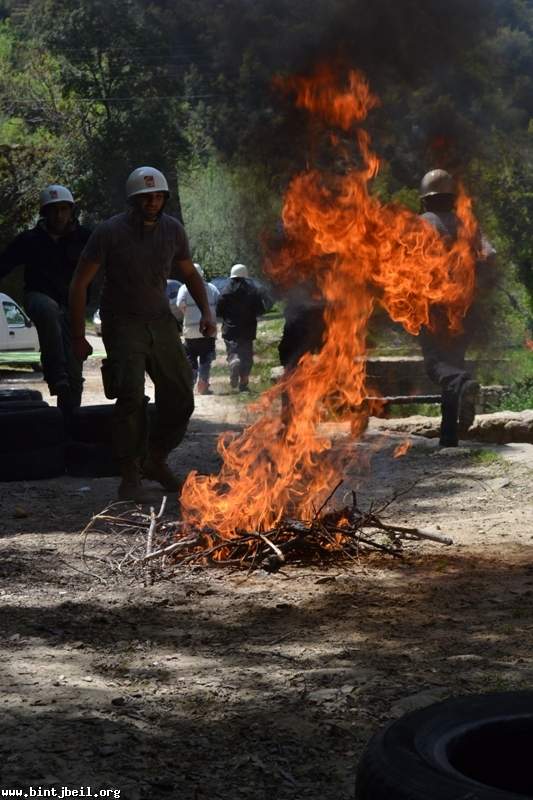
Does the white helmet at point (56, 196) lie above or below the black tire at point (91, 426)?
above

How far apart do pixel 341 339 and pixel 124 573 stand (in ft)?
8.15

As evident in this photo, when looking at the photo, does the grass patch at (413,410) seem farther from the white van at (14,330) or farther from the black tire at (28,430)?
the white van at (14,330)

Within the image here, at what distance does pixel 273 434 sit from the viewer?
24.4 feet

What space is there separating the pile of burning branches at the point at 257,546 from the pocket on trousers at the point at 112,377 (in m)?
1.55

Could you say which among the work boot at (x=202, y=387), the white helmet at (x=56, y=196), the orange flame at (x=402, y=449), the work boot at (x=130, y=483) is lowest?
the work boot at (x=202, y=387)

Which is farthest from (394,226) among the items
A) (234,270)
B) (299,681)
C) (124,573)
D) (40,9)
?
(40,9)

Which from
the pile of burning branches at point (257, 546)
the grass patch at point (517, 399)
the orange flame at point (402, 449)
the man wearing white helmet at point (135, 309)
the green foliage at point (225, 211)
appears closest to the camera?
the pile of burning branches at point (257, 546)

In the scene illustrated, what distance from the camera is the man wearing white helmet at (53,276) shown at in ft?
33.5

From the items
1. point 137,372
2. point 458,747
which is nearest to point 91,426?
point 137,372

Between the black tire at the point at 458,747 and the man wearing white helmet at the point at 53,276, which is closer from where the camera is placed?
the black tire at the point at 458,747

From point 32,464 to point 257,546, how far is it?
11.5 feet

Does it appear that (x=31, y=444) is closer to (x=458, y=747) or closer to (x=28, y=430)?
(x=28, y=430)

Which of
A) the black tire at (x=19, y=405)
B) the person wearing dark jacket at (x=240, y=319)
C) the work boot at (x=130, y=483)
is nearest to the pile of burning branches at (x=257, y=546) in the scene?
the work boot at (x=130, y=483)

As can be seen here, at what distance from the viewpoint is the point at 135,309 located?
8312 millimetres
